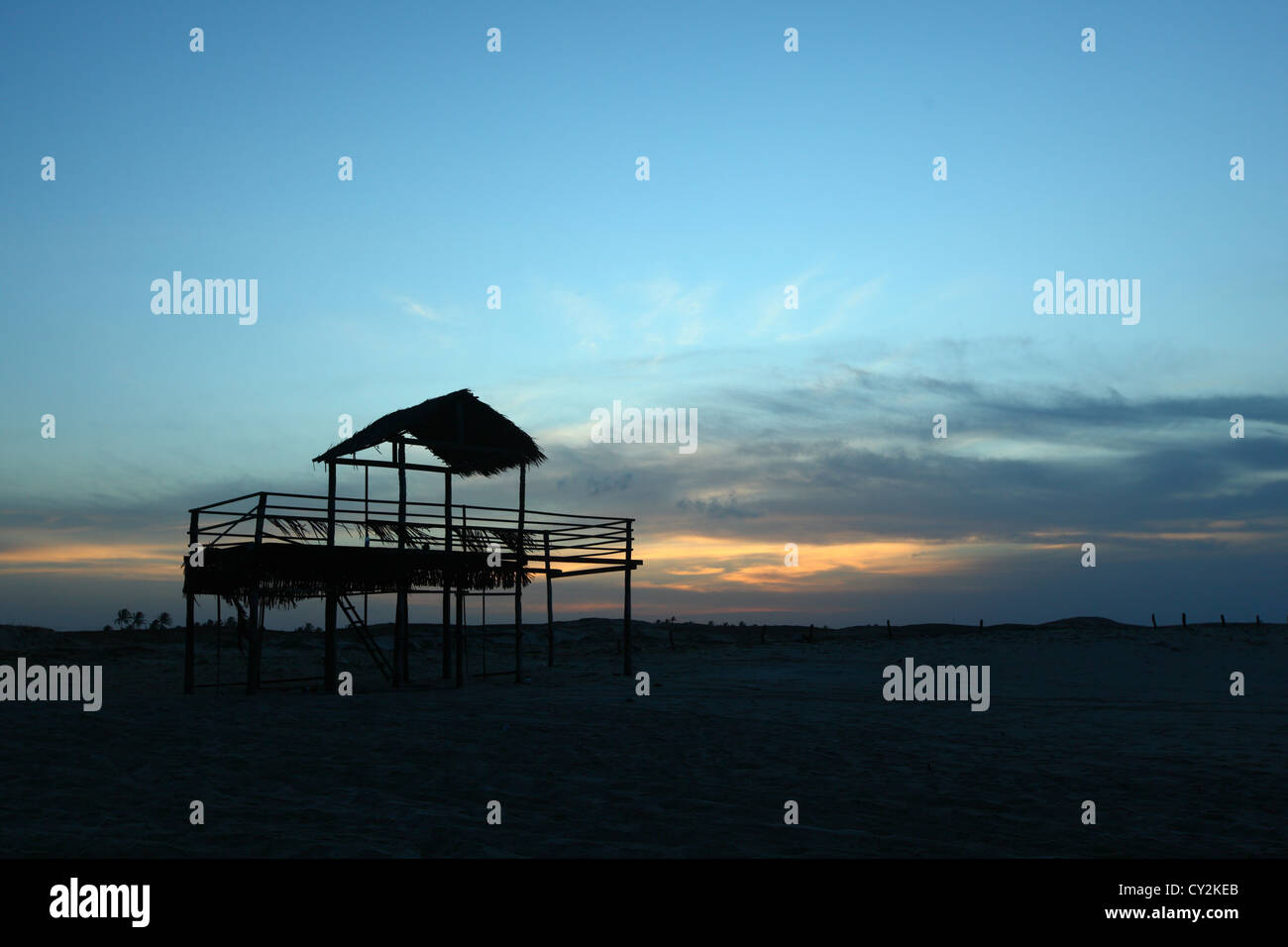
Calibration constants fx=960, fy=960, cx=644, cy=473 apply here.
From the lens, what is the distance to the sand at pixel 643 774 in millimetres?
8992

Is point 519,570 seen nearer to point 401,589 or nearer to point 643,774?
point 401,589

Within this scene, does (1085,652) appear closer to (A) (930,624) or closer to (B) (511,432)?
(B) (511,432)

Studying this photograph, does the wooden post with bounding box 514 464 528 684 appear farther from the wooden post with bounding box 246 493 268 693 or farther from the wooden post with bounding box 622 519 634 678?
the wooden post with bounding box 246 493 268 693

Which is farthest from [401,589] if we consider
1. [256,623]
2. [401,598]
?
[256,623]

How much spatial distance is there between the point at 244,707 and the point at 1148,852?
15701 mm

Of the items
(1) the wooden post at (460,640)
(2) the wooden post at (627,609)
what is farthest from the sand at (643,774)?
(2) the wooden post at (627,609)

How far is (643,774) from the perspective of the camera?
1215cm

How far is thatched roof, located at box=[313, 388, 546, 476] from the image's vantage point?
24203mm

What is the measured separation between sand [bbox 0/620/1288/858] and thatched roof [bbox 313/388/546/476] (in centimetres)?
616

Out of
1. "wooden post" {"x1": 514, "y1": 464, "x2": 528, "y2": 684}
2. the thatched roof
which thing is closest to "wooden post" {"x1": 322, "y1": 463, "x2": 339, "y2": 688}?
the thatched roof

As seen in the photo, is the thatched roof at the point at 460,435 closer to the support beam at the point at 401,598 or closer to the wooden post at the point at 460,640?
the support beam at the point at 401,598

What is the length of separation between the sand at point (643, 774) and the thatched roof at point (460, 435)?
6.16m

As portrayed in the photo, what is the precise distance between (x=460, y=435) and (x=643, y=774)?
14.6m

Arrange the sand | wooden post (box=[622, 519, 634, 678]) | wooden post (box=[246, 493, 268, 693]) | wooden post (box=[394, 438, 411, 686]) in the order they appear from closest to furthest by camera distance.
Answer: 1. the sand
2. wooden post (box=[246, 493, 268, 693])
3. wooden post (box=[394, 438, 411, 686])
4. wooden post (box=[622, 519, 634, 678])
